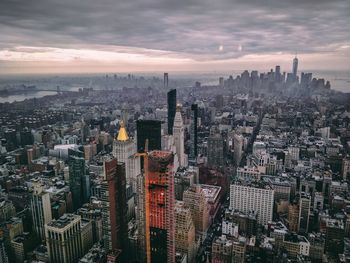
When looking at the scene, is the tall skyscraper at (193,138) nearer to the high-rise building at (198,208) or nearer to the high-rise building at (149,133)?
the high-rise building at (149,133)

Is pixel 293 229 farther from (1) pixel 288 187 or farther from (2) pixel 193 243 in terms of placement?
(2) pixel 193 243

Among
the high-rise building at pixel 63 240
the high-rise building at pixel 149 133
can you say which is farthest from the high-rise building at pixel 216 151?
the high-rise building at pixel 63 240

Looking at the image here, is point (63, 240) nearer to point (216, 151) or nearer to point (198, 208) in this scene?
point (198, 208)

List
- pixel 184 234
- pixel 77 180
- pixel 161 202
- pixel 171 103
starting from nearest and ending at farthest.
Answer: pixel 161 202 < pixel 184 234 < pixel 77 180 < pixel 171 103

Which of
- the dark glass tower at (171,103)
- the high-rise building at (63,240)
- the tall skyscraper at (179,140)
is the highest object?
the dark glass tower at (171,103)

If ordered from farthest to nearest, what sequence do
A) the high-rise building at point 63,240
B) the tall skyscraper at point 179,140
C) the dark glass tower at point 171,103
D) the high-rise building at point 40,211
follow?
1. the dark glass tower at point 171,103
2. the tall skyscraper at point 179,140
3. the high-rise building at point 40,211
4. the high-rise building at point 63,240

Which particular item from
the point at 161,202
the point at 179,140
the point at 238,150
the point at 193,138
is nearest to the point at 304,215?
the point at 161,202

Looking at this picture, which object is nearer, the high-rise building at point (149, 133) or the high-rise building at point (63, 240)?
the high-rise building at point (63, 240)
